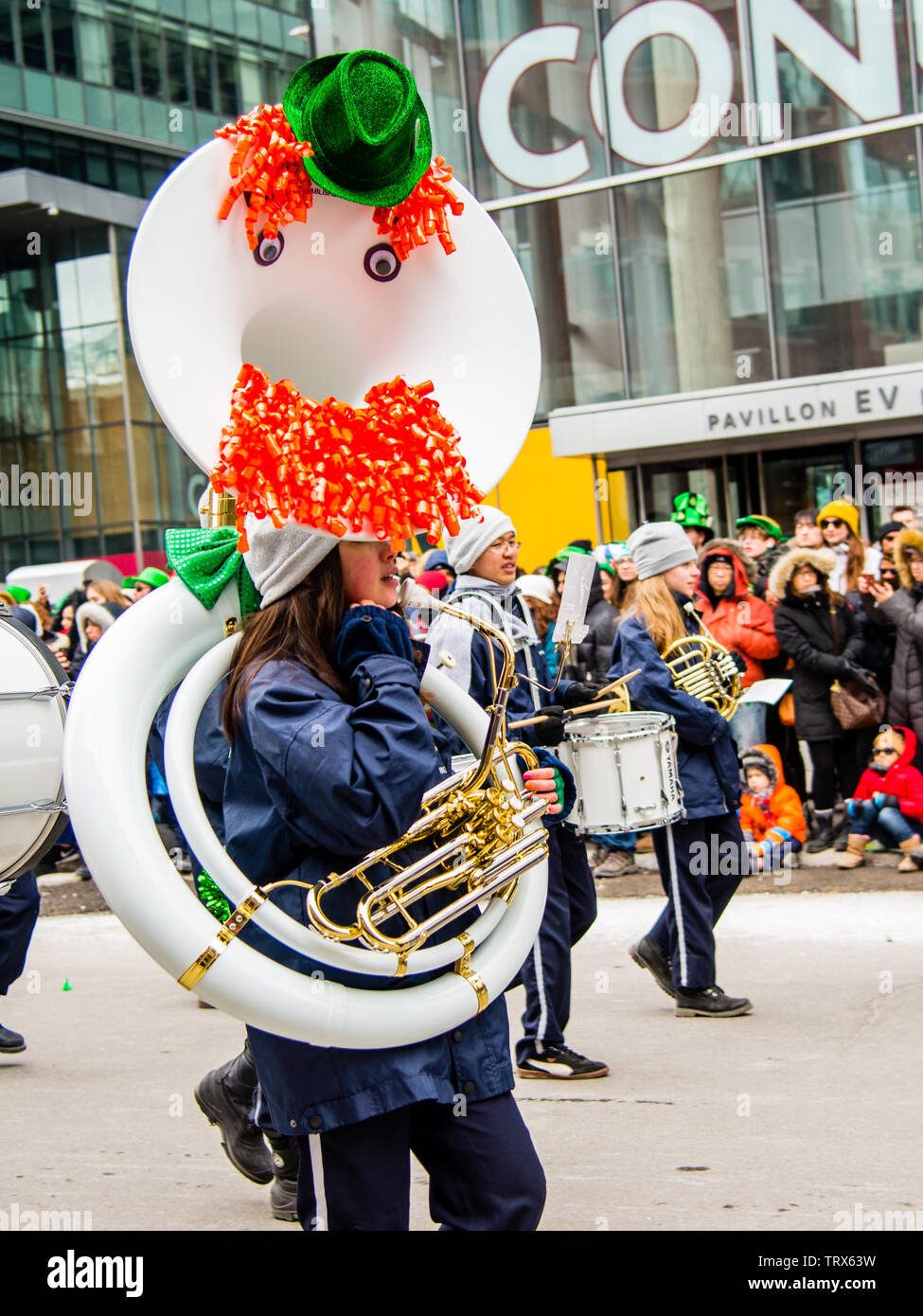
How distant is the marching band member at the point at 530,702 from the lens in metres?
5.08

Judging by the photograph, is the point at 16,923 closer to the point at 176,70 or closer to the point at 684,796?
the point at 684,796

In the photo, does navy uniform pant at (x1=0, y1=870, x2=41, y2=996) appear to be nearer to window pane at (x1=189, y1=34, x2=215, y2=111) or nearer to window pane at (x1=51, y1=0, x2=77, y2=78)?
window pane at (x1=51, y1=0, x2=77, y2=78)

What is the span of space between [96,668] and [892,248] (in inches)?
551

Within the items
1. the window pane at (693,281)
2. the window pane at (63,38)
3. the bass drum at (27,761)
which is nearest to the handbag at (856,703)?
the bass drum at (27,761)

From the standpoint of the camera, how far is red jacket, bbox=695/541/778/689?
31.1 feet

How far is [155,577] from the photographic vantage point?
1148 centimetres

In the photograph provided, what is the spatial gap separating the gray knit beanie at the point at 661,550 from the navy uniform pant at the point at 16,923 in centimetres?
263

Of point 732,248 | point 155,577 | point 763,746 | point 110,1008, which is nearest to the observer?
point 110,1008

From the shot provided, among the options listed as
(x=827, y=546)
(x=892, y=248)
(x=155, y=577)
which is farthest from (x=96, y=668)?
(x=892, y=248)

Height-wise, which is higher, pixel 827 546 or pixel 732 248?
pixel 732 248

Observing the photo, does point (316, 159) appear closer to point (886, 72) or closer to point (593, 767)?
point (593, 767)

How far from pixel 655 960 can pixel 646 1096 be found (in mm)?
1074

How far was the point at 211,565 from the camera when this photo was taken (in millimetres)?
3074

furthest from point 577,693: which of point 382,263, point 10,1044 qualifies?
point 10,1044
